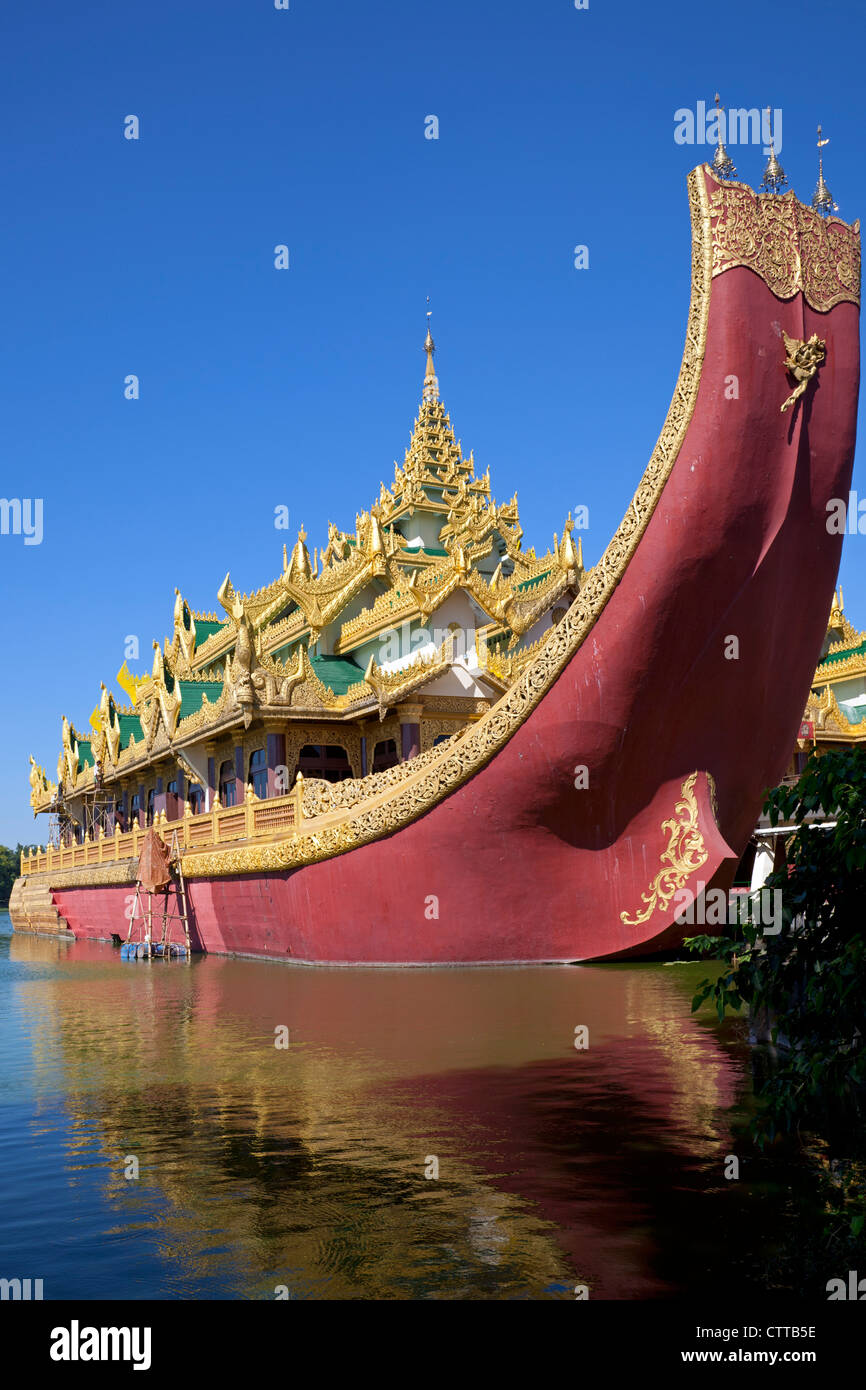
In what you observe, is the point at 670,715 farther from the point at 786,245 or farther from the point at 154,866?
the point at 154,866

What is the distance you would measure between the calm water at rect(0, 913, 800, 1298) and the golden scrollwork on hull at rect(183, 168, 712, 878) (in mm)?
3200

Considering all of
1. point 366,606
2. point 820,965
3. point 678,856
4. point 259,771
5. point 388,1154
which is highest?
point 366,606

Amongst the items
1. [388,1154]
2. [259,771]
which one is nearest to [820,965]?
[388,1154]

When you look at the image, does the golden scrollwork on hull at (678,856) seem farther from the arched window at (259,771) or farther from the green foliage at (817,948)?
the arched window at (259,771)

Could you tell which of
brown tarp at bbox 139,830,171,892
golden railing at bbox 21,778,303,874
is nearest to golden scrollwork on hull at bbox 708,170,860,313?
golden railing at bbox 21,778,303,874

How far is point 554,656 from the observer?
12.3m

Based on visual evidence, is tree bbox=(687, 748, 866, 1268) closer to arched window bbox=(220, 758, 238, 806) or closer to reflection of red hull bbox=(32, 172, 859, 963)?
reflection of red hull bbox=(32, 172, 859, 963)

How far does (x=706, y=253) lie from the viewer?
11.1 meters

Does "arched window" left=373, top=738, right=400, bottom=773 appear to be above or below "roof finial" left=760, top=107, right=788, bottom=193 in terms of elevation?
below

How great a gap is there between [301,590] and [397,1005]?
11.8m

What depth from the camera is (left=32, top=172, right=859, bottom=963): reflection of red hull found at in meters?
11.1

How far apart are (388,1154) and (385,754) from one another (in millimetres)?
15041

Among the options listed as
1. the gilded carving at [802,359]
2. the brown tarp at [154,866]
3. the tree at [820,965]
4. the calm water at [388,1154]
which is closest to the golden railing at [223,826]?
the brown tarp at [154,866]
